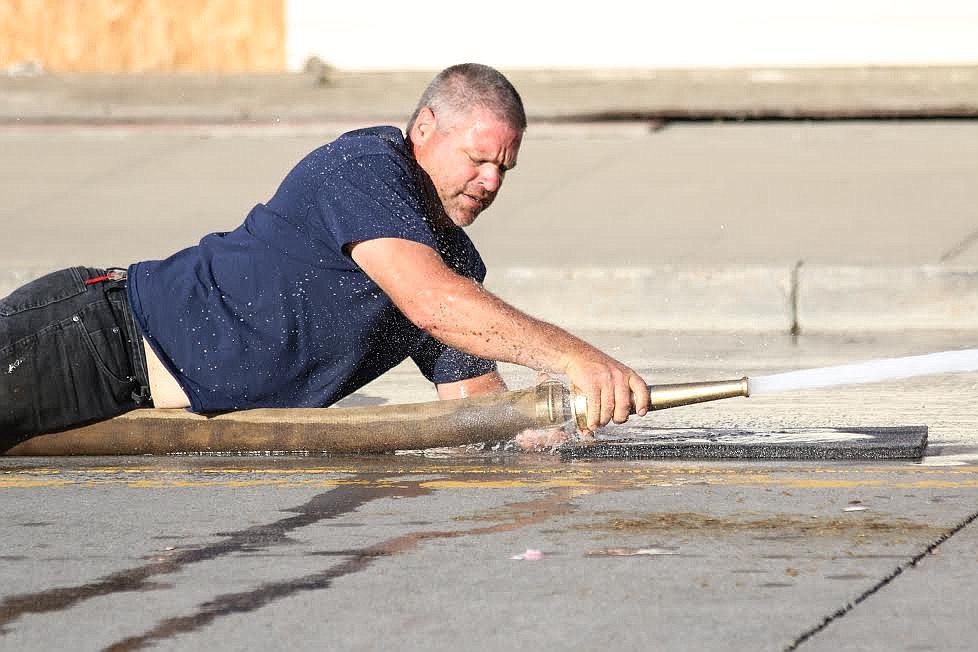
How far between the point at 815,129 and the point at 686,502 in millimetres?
7609

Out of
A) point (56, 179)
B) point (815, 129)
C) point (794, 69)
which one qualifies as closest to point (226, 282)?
point (56, 179)

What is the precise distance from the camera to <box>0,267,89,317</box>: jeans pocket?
5.49 metres

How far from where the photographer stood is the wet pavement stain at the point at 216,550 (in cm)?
404

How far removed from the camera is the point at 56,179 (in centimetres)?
1124

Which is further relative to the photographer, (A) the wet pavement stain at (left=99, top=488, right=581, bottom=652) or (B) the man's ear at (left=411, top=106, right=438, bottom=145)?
(B) the man's ear at (left=411, top=106, right=438, bottom=145)

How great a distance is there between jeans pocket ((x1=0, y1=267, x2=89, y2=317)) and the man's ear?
105 centimetres

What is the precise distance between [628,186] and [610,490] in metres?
5.75

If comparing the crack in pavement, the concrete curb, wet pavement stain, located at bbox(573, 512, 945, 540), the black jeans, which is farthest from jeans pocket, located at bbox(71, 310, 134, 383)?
the crack in pavement

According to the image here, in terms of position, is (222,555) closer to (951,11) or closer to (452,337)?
(452,337)

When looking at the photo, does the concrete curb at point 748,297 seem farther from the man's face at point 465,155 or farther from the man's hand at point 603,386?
the man's hand at point 603,386

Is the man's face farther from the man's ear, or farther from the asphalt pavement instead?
the asphalt pavement

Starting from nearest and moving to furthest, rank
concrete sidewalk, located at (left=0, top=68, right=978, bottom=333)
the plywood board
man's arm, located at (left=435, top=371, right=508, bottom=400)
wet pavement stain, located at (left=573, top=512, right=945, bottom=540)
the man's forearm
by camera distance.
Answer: wet pavement stain, located at (left=573, top=512, right=945, bottom=540) → the man's forearm → man's arm, located at (left=435, top=371, right=508, bottom=400) → concrete sidewalk, located at (left=0, top=68, right=978, bottom=333) → the plywood board

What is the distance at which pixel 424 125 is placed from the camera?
17.3 ft

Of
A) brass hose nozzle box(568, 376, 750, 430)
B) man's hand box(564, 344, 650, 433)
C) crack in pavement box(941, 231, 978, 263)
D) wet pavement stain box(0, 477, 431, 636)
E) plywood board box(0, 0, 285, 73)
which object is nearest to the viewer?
wet pavement stain box(0, 477, 431, 636)
